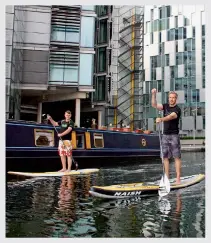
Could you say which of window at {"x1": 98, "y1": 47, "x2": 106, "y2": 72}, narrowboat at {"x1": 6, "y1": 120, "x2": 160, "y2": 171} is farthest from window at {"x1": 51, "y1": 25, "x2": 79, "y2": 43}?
narrowboat at {"x1": 6, "y1": 120, "x2": 160, "y2": 171}

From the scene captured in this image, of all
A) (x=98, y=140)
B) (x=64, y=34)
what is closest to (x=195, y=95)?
(x=64, y=34)

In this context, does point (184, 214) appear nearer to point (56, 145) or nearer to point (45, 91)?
point (56, 145)

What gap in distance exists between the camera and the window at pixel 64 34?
71.2 feet

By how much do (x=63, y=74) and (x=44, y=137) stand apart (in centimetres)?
925

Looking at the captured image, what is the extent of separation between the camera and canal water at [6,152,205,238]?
4.30 metres

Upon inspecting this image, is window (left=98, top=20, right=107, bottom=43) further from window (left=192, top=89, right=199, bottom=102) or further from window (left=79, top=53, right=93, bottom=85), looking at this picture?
window (left=192, top=89, right=199, bottom=102)

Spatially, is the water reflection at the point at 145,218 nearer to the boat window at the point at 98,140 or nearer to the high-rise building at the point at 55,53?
the boat window at the point at 98,140

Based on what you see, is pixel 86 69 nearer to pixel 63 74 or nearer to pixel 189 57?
pixel 63 74

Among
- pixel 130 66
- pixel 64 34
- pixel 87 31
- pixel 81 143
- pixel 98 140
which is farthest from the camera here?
pixel 130 66

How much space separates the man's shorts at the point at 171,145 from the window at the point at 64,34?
16231 millimetres

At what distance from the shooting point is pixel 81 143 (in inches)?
573

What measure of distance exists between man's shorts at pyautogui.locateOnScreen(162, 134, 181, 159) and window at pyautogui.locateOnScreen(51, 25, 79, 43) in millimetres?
16231

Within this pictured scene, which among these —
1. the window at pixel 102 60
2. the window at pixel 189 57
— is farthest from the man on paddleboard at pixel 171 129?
the window at pixel 189 57

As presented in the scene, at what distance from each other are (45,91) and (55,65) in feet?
5.85
